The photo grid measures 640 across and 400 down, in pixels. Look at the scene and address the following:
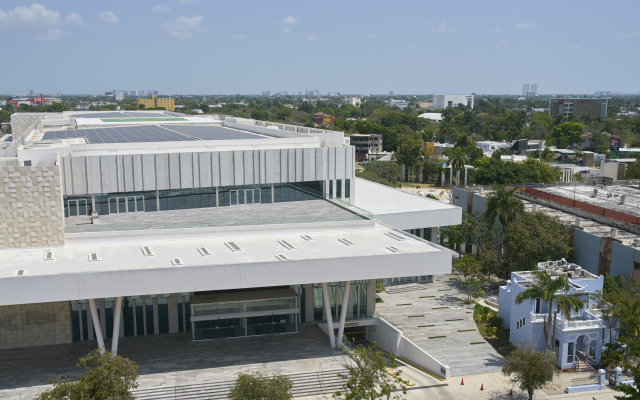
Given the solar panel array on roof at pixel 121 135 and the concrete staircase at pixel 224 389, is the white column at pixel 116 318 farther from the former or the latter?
the solar panel array on roof at pixel 121 135

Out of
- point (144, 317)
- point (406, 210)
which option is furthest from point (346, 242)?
point (406, 210)

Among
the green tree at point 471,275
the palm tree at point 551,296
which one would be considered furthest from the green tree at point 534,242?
the palm tree at point 551,296

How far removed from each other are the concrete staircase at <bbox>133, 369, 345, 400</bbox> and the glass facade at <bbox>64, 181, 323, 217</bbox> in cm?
1463

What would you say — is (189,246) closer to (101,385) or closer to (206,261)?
(206,261)

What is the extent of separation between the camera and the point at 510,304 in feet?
132

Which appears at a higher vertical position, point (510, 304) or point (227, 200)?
point (227, 200)

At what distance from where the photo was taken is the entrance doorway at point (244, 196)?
44.3m

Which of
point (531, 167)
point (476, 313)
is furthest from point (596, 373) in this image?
point (531, 167)

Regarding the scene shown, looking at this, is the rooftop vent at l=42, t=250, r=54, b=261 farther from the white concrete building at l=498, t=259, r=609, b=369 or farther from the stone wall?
the white concrete building at l=498, t=259, r=609, b=369

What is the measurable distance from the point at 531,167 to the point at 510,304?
58.5 meters

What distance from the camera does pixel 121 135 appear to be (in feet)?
186

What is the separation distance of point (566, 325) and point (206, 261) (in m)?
20.4

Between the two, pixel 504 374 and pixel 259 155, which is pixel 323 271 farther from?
pixel 259 155

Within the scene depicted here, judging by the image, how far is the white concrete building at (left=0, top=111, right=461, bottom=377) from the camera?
1219 inches
